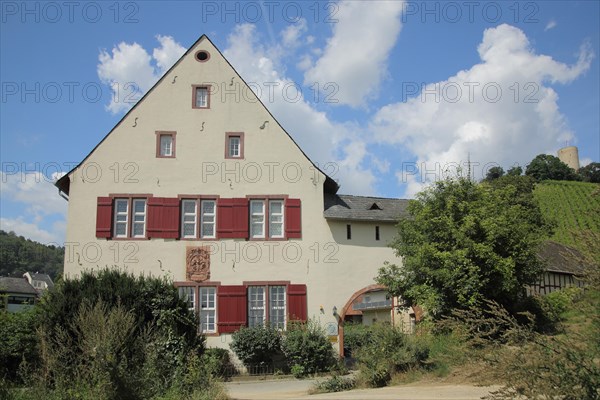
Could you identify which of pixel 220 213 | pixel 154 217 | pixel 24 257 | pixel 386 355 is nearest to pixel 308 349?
pixel 386 355

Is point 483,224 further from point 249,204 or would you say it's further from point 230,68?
point 230,68

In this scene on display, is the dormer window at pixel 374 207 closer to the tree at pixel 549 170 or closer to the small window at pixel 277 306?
the small window at pixel 277 306

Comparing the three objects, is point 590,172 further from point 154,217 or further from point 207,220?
point 154,217

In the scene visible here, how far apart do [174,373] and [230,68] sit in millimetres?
13808

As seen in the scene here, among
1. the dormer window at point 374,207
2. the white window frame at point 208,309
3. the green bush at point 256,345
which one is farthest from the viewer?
the dormer window at point 374,207

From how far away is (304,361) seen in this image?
2058 centimetres

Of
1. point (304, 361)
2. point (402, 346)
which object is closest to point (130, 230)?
point (304, 361)

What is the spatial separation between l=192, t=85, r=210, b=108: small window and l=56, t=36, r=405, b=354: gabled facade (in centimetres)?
5

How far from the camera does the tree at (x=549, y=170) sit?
8200 cm

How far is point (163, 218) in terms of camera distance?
2205cm

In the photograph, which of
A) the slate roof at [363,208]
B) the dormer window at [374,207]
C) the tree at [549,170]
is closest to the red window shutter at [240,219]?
the slate roof at [363,208]

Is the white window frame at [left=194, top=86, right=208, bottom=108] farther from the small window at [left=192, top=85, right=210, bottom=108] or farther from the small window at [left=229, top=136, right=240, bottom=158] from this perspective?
the small window at [left=229, top=136, right=240, bottom=158]

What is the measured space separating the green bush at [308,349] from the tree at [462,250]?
3.12m

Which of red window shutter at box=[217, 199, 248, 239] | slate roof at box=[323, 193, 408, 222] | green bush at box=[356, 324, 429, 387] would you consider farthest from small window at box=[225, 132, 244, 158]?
green bush at box=[356, 324, 429, 387]
